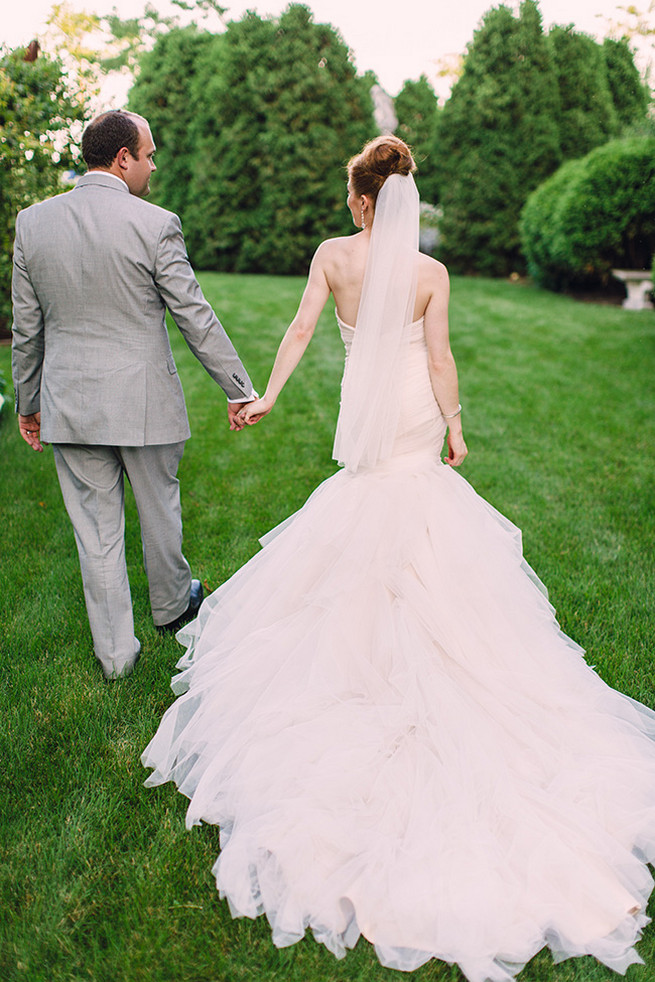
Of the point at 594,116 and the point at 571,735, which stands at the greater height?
the point at 594,116

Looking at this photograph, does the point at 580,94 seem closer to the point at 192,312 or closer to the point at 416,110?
the point at 416,110

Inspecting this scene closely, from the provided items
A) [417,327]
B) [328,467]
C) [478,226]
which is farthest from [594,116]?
[417,327]

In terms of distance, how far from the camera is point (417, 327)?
9.27 feet

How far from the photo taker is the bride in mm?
2062

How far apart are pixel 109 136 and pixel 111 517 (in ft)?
5.10

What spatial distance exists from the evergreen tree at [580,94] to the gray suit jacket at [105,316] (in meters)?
14.5

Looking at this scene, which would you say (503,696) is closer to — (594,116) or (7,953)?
(7,953)

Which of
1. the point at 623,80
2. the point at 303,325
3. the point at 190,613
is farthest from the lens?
the point at 623,80

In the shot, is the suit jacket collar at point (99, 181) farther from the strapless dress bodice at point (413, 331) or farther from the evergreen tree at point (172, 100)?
the evergreen tree at point (172, 100)

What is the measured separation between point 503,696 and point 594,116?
15.6 meters

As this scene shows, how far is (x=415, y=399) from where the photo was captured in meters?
2.88

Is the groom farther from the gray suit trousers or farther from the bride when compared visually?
the bride

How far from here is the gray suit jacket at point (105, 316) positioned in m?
2.82

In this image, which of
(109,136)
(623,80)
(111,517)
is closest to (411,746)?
(111,517)
